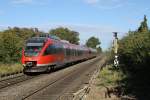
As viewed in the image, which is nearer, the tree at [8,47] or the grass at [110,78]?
the grass at [110,78]

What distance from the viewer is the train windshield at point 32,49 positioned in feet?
101

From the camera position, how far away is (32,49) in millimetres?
30922

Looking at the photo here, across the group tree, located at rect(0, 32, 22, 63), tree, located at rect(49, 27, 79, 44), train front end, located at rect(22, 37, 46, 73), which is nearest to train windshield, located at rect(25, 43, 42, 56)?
train front end, located at rect(22, 37, 46, 73)


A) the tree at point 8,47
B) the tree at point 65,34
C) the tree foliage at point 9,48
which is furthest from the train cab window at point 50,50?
the tree at point 65,34

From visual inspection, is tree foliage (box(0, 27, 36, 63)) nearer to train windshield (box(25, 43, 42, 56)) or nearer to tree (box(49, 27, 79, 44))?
train windshield (box(25, 43, 42, 56))

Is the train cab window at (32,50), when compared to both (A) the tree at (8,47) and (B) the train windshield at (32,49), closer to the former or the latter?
(B) the train windshield at (32,49)

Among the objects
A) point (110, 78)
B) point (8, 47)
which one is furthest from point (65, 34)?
point (110, 78)

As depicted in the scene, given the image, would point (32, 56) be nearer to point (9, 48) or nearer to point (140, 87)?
point (9, 48)

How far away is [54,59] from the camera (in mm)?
33750

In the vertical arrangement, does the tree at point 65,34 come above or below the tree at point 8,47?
above

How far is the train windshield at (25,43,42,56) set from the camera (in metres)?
30.6

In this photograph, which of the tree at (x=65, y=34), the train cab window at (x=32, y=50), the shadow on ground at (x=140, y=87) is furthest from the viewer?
the tree at (x=65, y=34)

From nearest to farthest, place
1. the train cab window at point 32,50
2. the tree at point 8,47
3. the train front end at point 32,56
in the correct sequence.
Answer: the train front end at point 32,56
the train cab window at point 32,50
the tree at point 8,47

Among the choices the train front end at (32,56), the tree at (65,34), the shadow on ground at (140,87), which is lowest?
the shadow on ground at (140,87)
